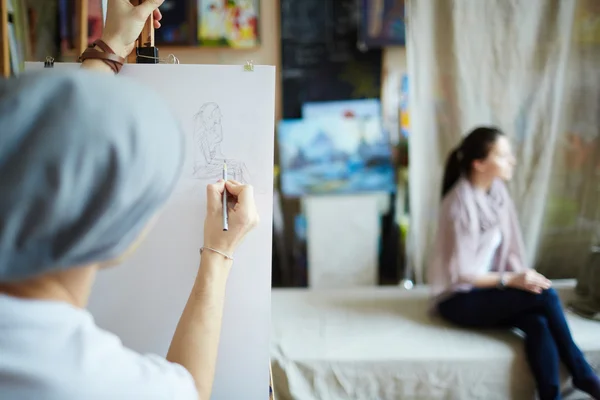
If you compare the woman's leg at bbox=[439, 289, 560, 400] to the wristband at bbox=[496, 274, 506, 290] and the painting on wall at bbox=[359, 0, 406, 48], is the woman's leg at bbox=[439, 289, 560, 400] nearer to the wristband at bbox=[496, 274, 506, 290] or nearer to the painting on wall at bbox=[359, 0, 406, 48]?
the wristband at bbox=[496, 274, 506, 290]

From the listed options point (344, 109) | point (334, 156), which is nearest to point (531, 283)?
point (334, 156)

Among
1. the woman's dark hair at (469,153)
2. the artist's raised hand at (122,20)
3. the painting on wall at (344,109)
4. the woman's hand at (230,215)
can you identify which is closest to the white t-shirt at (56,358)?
the woman's hand at (230,215)

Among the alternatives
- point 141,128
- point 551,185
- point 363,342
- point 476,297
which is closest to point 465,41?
point 551,185

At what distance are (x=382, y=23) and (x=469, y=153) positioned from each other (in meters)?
1.02

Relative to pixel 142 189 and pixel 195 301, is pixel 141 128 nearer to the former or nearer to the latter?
pixel 142 189

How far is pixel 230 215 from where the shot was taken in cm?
101

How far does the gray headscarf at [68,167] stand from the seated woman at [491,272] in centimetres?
163

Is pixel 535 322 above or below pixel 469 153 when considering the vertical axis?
below

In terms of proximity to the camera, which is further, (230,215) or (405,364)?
(405,364)

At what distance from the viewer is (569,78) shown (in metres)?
2.52

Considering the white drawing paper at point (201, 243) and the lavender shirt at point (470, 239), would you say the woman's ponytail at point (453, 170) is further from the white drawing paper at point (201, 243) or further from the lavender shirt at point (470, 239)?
the white drawing paper at point (201, 243)

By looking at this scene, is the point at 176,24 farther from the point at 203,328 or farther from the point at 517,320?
the point at 203,328

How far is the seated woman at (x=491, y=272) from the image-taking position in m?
1.78

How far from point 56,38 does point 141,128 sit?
264cm
